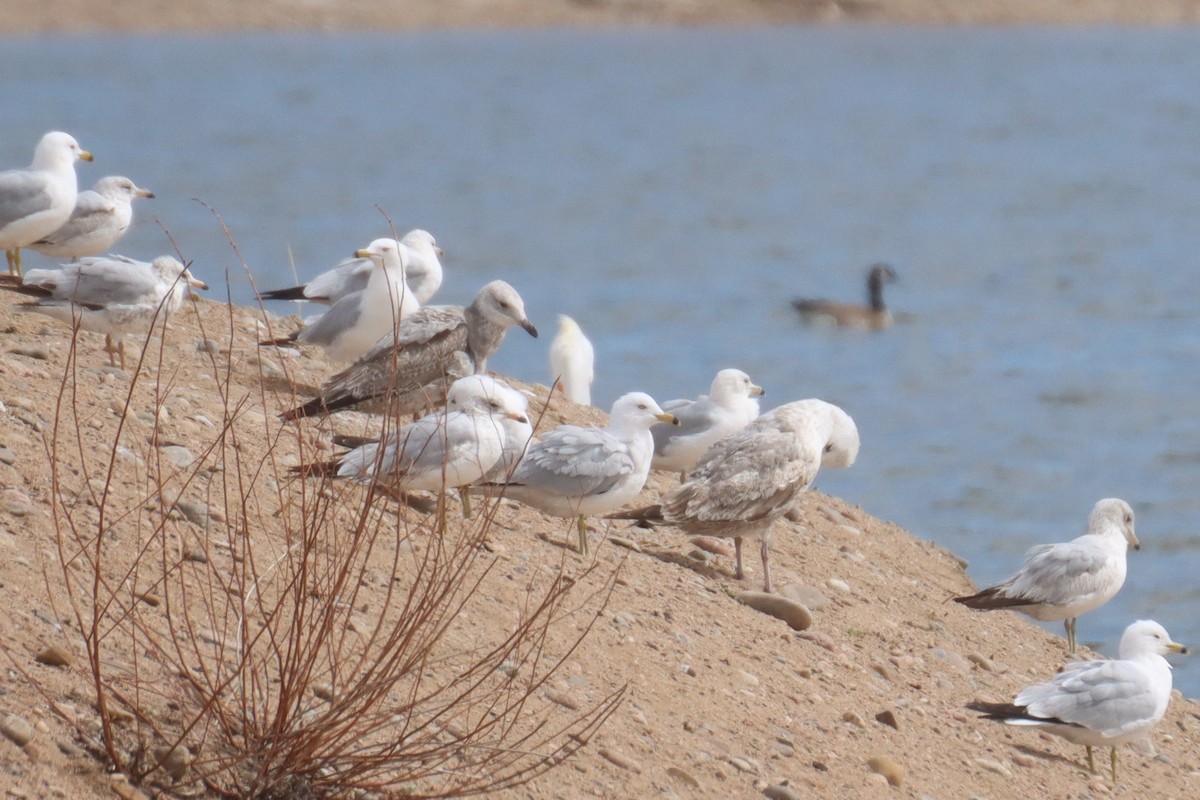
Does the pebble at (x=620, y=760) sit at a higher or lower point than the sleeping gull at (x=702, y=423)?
higher

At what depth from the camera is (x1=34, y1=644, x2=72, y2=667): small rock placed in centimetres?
550

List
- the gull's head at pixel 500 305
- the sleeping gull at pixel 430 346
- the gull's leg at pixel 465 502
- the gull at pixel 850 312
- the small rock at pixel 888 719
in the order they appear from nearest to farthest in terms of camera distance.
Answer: the small rock at pixel 888 719
the gull's leg at pixel 465 502
the sleeping gull at pixel 430 346
the gull's head at pixel 500 305
the gull at pixel 850 312

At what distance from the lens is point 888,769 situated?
6.55m

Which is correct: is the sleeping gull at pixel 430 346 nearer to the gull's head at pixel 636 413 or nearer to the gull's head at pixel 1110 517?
the gull's head at pixel 636 413

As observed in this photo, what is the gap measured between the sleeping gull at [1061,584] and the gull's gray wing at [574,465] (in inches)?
79.4

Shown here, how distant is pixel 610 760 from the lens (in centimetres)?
596

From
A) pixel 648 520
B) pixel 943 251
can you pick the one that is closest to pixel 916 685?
pixel 648 520

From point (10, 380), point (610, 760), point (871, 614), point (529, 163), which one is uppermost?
point (10, 380)

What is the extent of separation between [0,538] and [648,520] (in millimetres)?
3077

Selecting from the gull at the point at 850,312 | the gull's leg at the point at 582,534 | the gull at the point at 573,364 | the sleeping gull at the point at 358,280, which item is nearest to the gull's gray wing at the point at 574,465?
the gull's leg at the point at 582,534

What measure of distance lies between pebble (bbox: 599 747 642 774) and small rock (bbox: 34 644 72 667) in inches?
67.5

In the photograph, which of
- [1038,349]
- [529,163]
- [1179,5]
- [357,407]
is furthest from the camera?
[1179,5]

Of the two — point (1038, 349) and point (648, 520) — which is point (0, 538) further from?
point (1038, 349)

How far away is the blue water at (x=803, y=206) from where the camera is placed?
17453 millimetres
